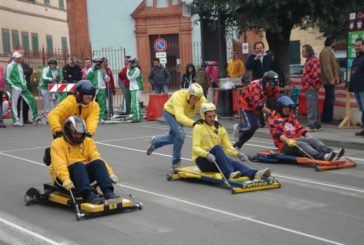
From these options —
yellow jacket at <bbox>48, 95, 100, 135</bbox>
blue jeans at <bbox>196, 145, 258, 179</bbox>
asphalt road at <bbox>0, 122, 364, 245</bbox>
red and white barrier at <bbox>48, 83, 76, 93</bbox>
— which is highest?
yellow jacket at <bbox>48, 95, 100, 135</bbox>

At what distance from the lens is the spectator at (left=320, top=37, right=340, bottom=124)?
16406mm

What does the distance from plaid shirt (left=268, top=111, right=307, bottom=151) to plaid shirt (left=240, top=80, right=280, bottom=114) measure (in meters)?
0.85

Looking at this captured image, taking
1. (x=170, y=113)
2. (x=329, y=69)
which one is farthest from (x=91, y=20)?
(x=170, y=113)

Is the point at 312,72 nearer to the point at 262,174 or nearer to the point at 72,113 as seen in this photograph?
the point at 262,174

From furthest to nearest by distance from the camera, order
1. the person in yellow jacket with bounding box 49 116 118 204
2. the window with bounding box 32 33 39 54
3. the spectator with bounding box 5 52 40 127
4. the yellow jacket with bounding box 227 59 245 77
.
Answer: the window with bounding box 32 33 39 54, the yellow jacket with bounding box 227 59 245 77, the spectator with bounding box 5 52 40 127, the person in yellow jacket with bounding box 49 116 118 204

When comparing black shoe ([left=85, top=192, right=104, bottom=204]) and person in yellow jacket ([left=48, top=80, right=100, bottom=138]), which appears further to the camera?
person in yellow jacket ([left=48, top=80, right=100, bottom=138])

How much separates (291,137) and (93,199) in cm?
465

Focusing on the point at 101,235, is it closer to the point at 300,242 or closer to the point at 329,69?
the point at 300,242

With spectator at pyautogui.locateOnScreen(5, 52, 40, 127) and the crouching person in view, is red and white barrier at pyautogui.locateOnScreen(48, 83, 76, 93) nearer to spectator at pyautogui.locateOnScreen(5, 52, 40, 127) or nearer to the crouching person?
spectator at pyautogui.locateOnScreen(5, 52, 40, 127)

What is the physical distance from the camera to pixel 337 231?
736 cm

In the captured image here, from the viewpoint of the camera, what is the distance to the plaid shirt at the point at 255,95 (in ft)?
41.9

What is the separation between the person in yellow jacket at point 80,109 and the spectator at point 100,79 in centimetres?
1069

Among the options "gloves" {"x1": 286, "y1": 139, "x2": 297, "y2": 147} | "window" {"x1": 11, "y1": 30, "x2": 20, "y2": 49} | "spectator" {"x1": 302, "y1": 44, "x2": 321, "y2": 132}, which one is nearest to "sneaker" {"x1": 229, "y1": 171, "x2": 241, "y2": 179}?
"gloves" {"x1": 286, "y1": 139, "x2": 297, "y2": 147}

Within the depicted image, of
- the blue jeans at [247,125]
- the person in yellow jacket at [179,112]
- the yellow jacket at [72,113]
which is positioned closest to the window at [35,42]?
the blue jeans at [247,125]
